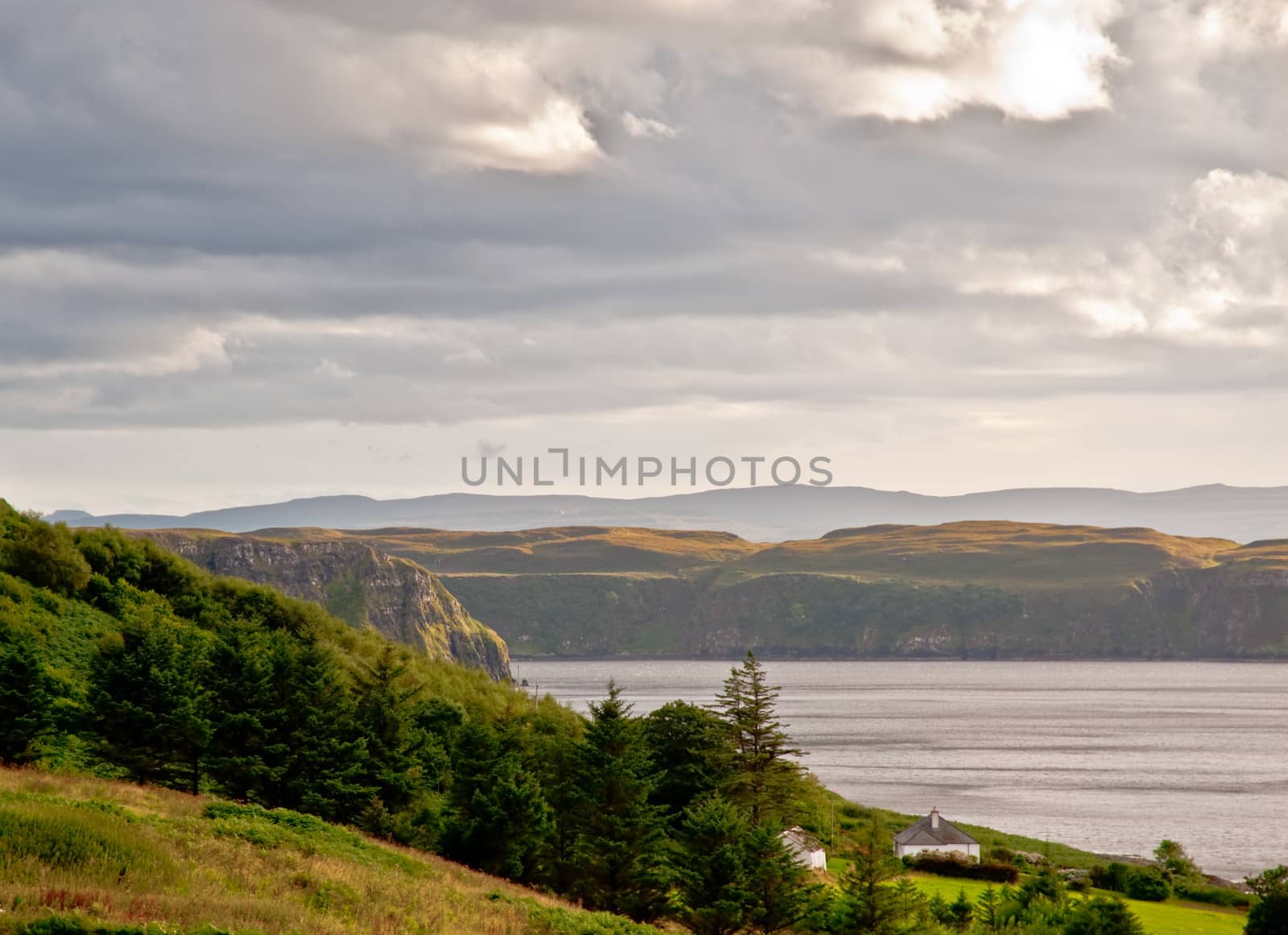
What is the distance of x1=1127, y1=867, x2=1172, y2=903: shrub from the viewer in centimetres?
7819

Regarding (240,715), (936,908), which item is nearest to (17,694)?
(240,715)

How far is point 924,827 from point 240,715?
5348cm

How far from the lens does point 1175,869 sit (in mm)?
86812

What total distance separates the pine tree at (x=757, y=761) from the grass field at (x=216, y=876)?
27.9 m

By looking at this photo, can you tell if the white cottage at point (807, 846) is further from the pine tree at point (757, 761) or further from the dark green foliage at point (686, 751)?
the dark green foliage at point (686, 751)

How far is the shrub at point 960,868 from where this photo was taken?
276ft

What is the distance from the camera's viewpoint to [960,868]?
85188mm

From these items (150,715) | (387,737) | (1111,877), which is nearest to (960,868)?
(1111,877)

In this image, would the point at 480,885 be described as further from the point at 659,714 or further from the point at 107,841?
the point at 659,714

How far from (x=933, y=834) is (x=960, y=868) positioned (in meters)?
3.59

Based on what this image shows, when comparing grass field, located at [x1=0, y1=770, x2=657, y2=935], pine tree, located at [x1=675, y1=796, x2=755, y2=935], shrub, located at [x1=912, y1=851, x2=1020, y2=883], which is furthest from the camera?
shrub, located at [x1=912, y1=851, x2=1020, y2=883]

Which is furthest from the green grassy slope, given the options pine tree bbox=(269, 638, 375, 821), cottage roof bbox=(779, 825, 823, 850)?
pine tree bbox=(269, 638, 375, 821)

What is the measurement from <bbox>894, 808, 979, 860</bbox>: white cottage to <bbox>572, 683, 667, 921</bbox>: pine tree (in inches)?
1581

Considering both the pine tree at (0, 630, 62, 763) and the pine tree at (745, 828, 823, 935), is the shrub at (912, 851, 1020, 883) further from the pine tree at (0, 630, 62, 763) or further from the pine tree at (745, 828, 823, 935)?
the pine tree at (0, 630, 62, 763)
